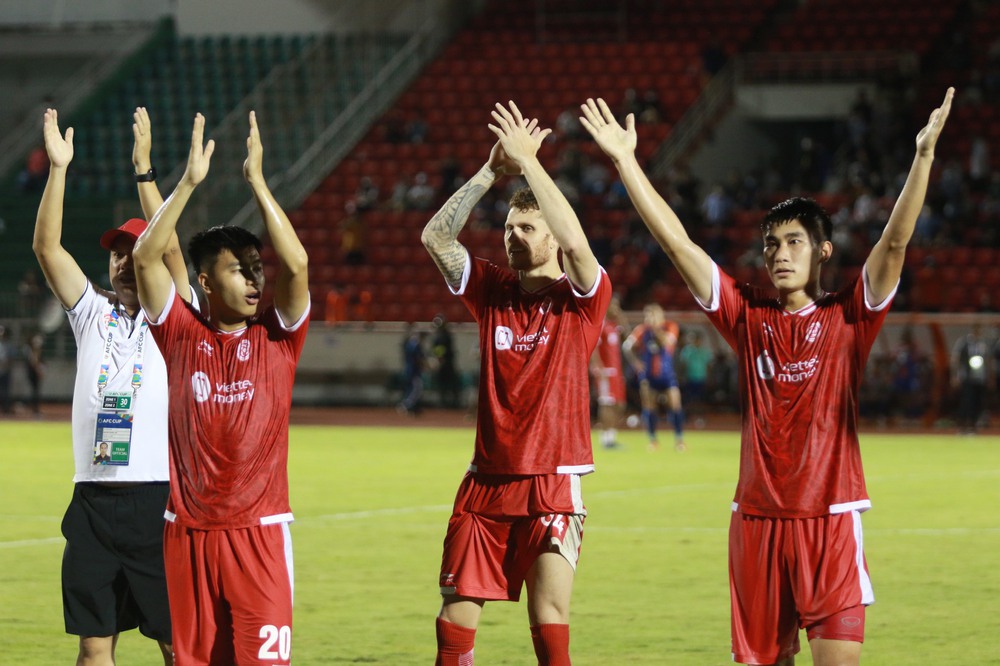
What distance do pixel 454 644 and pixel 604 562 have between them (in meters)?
5.86

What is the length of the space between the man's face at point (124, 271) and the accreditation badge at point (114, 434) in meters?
0.44

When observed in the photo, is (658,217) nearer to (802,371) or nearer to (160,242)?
(802,371)

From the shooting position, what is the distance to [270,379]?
614 cm

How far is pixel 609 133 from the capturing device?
255 inches

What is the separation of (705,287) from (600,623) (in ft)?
13.5

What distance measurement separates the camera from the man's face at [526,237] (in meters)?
7.03

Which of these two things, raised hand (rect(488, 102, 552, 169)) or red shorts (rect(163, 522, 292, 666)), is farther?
raised hand (rect(488, 102, 552, 169))

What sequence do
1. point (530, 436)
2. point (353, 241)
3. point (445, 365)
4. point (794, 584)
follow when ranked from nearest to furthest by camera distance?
point (794, 584) < point (530, 436) < point (445, 365) < point (353, 241)

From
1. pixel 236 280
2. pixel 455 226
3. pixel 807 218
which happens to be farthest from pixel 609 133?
pixel 236 280

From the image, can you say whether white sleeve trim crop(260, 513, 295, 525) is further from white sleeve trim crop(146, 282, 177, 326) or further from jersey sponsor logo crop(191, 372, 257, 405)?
white sleeve trim crop(146, 282, 177, 326)

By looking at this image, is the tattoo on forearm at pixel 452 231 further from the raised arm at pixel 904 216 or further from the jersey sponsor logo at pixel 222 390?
the raised arm at pixel 904 216

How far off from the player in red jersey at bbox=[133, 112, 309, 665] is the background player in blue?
17144mm

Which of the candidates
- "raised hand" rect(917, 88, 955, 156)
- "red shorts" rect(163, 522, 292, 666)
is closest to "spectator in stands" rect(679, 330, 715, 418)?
"raised hand" rect(917, 88, 955, 156)

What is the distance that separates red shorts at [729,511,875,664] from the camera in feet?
20.0
